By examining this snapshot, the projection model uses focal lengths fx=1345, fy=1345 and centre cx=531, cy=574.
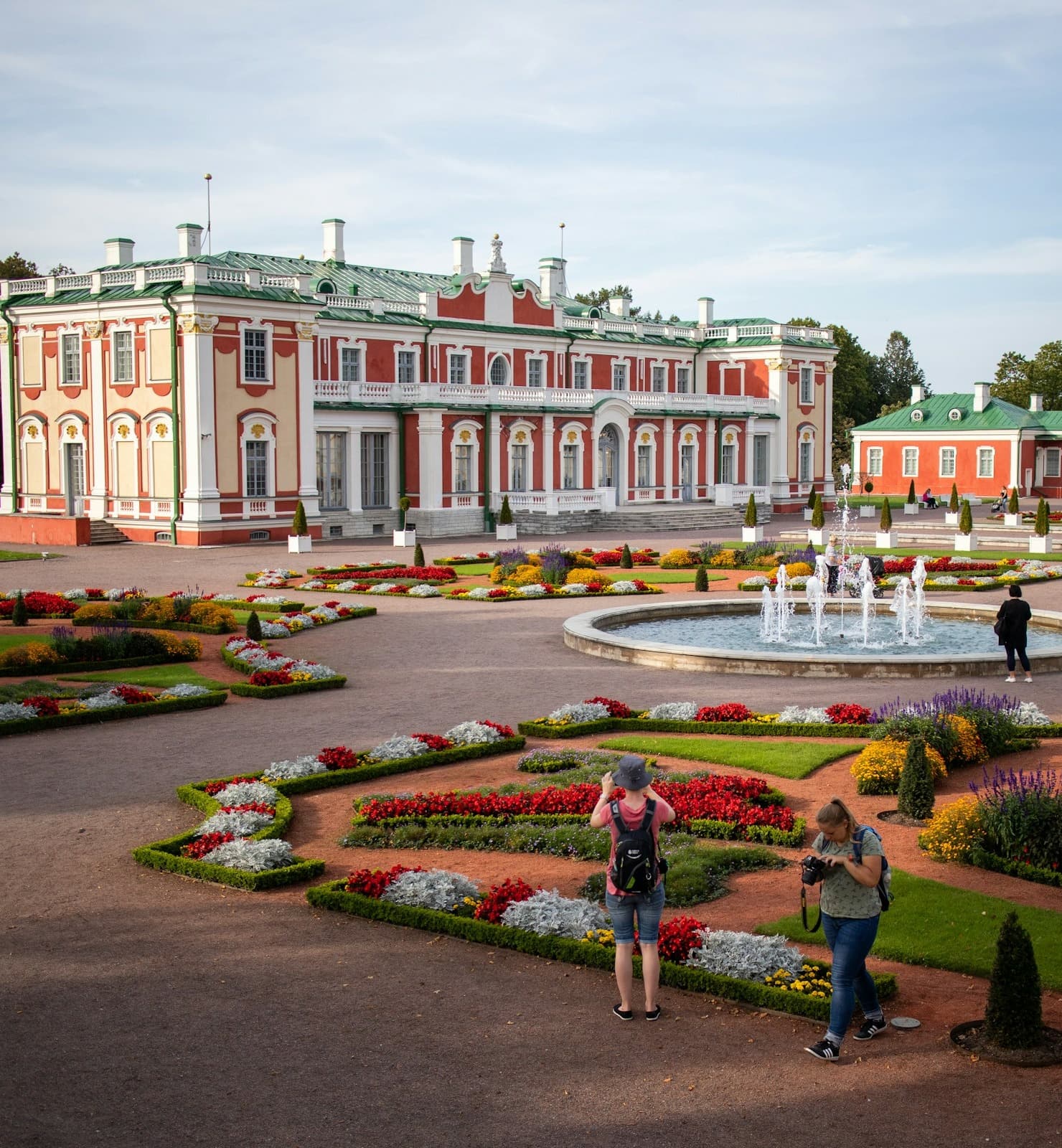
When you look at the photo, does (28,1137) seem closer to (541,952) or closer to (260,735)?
(541,952)

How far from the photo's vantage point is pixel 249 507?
138 feet

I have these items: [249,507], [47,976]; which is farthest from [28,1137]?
[249,507]

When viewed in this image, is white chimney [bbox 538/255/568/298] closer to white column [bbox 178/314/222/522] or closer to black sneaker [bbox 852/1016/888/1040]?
white column [bbox 178/314/222/522]

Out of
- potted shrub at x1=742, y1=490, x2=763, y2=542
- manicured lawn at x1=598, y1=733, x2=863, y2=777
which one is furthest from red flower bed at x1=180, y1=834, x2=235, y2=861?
potted shrub at x1=742, y1=490, x2=763, y2=542

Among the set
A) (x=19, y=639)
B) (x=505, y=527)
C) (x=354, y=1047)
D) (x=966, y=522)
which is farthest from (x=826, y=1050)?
(x=505, y=527)

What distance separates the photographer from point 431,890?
9289 millimetres

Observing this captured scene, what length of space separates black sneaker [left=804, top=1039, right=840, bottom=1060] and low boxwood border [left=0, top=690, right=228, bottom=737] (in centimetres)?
1103

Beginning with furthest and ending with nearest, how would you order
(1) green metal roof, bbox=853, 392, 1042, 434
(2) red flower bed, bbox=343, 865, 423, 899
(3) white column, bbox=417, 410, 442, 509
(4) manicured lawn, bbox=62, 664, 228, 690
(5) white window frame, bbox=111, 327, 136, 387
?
(1) green metal roof, bbox=853, 392, 1042, 434 < (3) white column, bbox=417, 410, 442, 509 < (5) white window frame, bbox=111, 327, 136, 387 < (4) manicured lawn, bbox=62, 664, 228, 690 < (2) red flower bed, bbox=343, 865, 423, 899

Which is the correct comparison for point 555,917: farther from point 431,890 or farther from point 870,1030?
point 870,1030

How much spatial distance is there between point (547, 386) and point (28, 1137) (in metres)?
50.8

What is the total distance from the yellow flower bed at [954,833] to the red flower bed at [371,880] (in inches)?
154

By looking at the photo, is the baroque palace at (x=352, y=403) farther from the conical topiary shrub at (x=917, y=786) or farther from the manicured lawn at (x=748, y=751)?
the conical topiary shrub at (x=917, y=786)

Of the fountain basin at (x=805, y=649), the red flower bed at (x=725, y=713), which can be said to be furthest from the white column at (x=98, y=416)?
the red flower bed at (x=725, y=713)

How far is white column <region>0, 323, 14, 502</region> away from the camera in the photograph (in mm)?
45438
